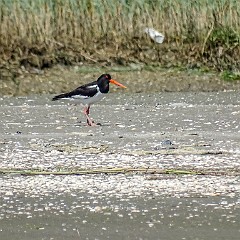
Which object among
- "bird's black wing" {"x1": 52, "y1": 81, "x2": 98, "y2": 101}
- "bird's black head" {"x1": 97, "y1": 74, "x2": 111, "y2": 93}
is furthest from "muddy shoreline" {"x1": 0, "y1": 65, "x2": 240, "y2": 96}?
"bird's black wing" {"x1": 52, "y1": 81, "x2": 98, "y2": 101}

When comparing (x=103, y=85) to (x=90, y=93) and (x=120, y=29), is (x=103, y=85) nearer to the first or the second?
(x=90, y=93)

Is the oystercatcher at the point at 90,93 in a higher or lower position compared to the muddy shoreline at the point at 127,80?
higher

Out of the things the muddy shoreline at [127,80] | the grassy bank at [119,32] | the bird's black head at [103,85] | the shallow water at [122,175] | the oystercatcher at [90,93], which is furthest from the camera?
the grassy bank at [119,32]

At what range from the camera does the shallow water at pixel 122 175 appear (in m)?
5.97

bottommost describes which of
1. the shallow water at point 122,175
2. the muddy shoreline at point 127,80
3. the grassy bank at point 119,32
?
the muddy shoreline at point 127,80

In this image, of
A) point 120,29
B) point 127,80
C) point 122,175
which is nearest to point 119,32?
point 120,29

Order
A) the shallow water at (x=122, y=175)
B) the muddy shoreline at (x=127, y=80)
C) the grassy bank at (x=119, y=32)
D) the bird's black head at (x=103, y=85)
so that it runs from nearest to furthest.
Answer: the shallow water at (x=122, y=175) < the bird's black head at (x=103, y=85) < the muddy shoreline at (x=127, y=80) < the grassy bank at (x=119, y=32)

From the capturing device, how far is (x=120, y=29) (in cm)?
1514

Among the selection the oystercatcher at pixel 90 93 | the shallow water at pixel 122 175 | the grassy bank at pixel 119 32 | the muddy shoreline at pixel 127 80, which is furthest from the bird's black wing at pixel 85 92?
the grassy bank at pixel 119 32

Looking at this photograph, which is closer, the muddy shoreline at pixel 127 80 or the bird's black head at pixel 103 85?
the bird's black head at pixel 103 85

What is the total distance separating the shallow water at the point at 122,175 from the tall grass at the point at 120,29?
243 cm

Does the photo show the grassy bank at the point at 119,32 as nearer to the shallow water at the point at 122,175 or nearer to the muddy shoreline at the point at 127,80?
the muddy shoreline at the point at 127,80

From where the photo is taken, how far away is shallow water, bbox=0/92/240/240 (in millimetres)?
5969

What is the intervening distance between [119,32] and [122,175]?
7789 millimetres
